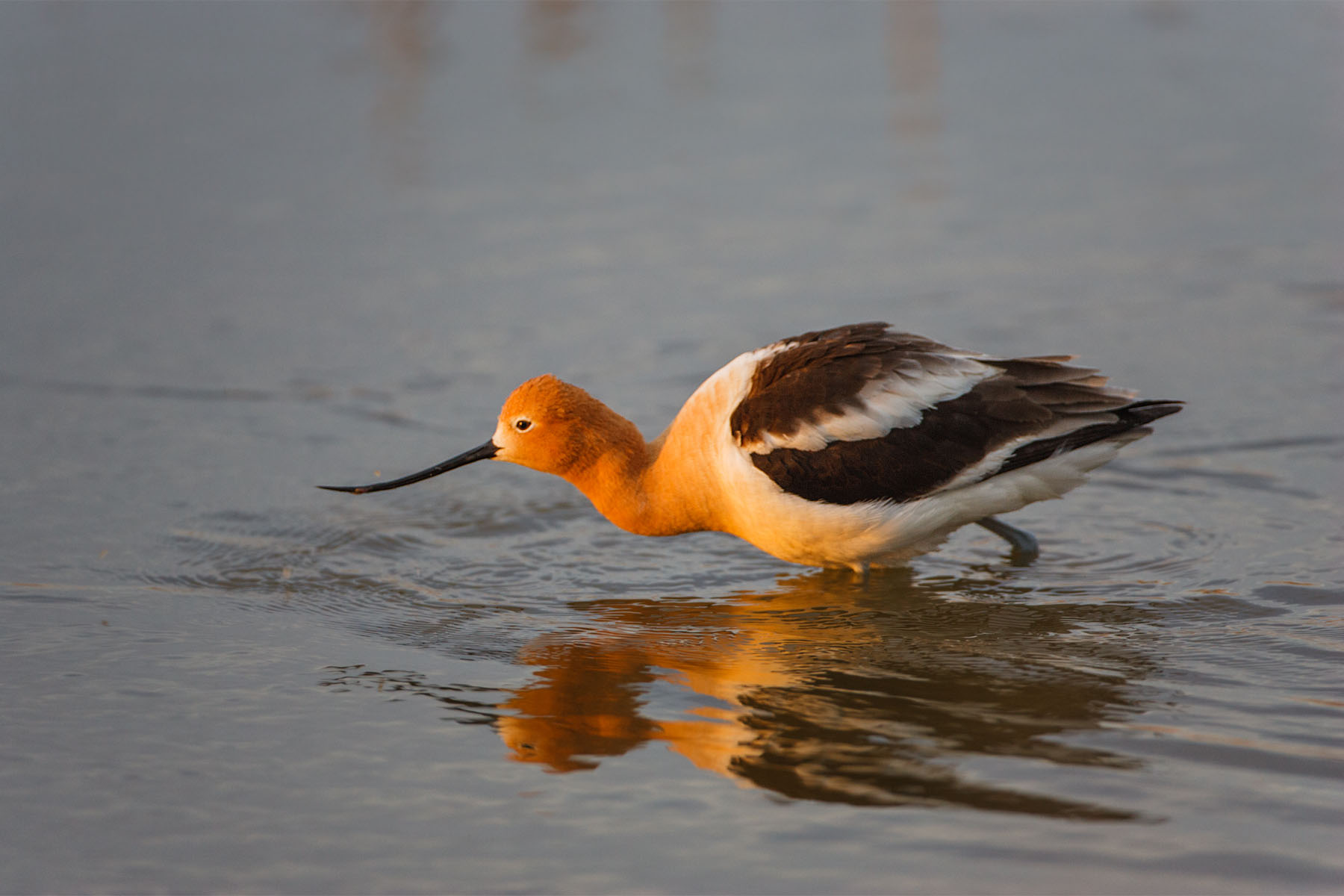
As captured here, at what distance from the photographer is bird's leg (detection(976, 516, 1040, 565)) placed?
24.3ft

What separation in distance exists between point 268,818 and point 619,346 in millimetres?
6150

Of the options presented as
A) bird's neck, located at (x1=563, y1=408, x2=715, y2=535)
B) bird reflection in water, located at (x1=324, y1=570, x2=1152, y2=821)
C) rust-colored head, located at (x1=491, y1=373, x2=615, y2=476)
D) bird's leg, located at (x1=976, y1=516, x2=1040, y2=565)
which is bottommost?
bird reflection in water, located at (x1=324, y1=570, x2=1152, y2=821)

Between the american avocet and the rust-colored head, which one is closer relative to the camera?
the american avocet

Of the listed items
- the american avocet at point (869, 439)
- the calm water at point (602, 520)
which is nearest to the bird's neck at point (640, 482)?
the american avocet at point (869, 439)

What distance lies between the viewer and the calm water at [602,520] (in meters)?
4.89

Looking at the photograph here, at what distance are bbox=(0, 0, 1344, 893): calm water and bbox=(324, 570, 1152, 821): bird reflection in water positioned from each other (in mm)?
28

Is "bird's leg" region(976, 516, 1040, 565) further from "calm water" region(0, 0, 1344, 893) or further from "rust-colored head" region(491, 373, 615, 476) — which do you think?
"rust-colored head" region(491, 373, 615, 476)

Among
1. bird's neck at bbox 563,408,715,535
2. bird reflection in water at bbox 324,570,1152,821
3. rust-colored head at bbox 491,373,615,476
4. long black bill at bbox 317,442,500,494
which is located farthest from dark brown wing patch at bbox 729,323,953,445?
long black bill at bbox 317,442,500,494

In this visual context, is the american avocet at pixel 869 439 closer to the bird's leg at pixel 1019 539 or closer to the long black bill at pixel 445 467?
the long black bill at pixel 445 467

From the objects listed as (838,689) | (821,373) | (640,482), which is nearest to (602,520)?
(640,482)

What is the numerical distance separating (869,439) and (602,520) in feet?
6.44

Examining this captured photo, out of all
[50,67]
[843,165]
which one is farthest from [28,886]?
[50,67]

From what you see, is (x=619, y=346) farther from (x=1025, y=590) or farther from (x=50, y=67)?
(x=50, y=67)

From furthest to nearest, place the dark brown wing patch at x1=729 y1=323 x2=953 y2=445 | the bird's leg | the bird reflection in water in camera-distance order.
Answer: the bird's leg → the dark brown wing patch at x1=729 y1=323 x2=953 y2=445 → the bird reflection in water
